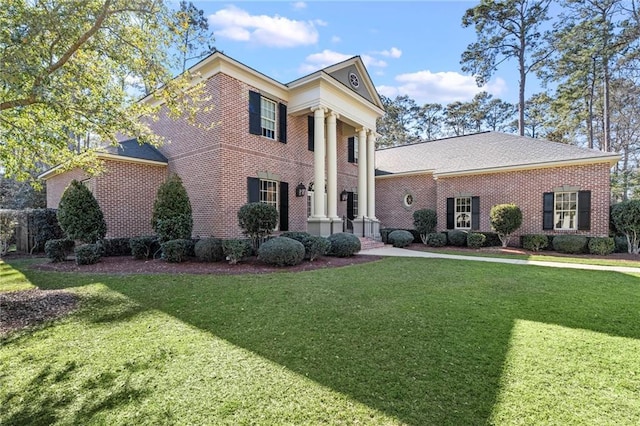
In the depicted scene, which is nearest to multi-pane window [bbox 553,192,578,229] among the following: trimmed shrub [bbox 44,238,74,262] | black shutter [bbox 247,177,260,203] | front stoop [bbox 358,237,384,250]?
front stoop [bbox 358,237,384,250]

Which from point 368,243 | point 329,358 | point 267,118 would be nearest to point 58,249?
point 267,118

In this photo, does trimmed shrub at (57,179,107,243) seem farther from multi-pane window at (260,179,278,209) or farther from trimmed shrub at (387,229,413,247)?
trimmed shrub at (387,229,413,247)

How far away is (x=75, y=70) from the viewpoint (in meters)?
5.68

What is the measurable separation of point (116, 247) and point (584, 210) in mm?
17856

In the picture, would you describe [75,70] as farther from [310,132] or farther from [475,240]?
[475,240]

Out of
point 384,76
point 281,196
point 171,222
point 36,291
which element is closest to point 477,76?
point 384,76

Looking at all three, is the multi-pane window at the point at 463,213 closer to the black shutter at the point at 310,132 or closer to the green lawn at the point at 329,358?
the black shutter at the point at 310,132

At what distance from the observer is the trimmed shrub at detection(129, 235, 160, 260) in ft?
30.2

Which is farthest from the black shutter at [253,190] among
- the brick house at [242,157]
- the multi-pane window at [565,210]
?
the multi-pane window at [565,210]

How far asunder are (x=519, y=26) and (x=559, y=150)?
42.3ft

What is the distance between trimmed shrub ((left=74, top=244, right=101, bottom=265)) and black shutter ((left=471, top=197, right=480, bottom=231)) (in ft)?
50.2

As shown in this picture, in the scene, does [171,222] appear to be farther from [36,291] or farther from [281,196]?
[281,196]

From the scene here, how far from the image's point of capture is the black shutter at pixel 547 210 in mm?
12945

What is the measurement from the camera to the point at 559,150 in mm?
13375
